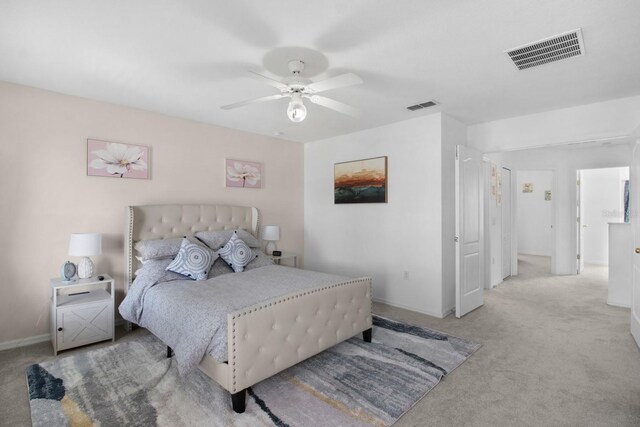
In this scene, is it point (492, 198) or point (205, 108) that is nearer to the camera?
point (205, 108)

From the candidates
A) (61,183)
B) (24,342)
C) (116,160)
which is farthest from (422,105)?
(24,342)

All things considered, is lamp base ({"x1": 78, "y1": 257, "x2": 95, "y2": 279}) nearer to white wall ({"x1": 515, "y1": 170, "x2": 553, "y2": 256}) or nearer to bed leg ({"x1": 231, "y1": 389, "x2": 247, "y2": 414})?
bed leg ({"x1": 231, "y1": 389, "x2": 247, "y2": 414})

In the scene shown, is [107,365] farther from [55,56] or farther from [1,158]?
[55,56]

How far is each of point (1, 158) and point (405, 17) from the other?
3.69 metres

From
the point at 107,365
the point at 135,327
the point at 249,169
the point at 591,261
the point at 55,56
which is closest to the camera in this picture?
the point at 55,56

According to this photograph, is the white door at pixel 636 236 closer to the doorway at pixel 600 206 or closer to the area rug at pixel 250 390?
the area rug at pixel 250 390

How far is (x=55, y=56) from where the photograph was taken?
101 inches

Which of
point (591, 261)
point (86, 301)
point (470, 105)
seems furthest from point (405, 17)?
point (591, 261)

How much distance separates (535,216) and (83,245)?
393 inches

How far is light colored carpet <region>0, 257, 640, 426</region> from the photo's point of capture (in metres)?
2.11

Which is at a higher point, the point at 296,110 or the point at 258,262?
the point at 296,110

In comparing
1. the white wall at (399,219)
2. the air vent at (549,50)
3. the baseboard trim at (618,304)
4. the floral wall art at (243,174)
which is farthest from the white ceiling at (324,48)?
the baseboard trim at (618,304)

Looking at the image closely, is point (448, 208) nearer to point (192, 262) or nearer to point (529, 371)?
point (529, 371)

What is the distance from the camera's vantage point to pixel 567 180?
21.6ft
